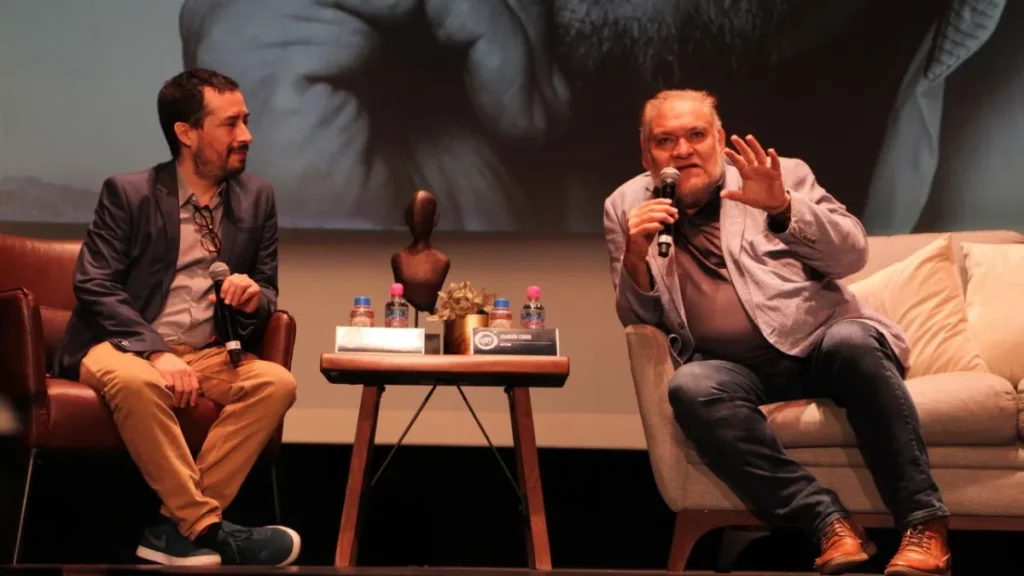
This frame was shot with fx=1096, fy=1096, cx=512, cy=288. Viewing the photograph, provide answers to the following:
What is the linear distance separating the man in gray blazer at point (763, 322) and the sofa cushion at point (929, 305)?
378 millimetres

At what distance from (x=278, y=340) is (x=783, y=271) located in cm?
125

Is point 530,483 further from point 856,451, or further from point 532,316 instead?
point 856,451

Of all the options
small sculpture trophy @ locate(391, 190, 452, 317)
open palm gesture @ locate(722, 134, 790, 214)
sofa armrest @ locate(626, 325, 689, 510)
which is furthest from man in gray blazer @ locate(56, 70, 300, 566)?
open palm gesture @ locate(722, 134, 790, 214)

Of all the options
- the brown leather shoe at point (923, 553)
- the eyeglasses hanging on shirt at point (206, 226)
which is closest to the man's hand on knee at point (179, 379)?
the eyeglasses hanging on shirt at point (206, 226)

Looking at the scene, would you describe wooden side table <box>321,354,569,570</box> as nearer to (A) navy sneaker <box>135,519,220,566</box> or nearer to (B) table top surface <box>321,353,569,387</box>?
(B) table top surface <box>321,353,569,387</box>

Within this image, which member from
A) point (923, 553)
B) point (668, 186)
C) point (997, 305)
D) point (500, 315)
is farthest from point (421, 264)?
point (997, 305)

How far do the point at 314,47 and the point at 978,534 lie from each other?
102 inches

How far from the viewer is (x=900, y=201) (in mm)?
3678

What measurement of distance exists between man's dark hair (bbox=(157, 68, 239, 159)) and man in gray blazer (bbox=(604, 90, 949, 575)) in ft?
3.49

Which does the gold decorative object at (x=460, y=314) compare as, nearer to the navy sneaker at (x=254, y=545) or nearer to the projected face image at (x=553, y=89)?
the navy sneaker at (x=254, y=545)

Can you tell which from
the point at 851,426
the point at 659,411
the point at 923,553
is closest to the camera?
the point at 923,553

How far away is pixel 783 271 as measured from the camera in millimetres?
2553

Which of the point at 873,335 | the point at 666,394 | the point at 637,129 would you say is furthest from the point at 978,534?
the point at 637,129

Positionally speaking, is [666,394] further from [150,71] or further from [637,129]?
[150,71]
